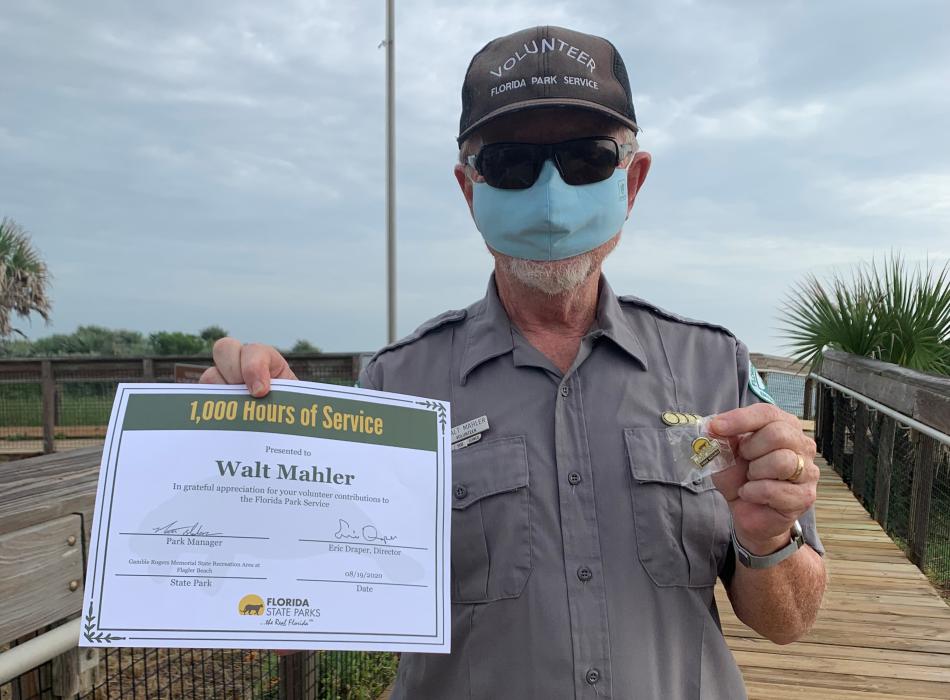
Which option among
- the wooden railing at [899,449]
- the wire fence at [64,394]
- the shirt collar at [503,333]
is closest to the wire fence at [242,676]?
the shirt collar at [503,333]

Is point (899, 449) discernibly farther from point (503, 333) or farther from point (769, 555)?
point (503, 333)

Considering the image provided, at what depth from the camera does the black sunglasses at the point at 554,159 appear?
1.60m

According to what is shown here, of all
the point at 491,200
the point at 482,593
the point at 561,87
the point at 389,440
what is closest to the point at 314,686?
the point at 482,593

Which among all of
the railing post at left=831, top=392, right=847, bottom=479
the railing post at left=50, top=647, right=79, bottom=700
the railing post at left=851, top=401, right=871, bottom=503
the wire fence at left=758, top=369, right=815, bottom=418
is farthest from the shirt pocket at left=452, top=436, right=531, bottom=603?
the wire fence at left=758, top=369, right=815, bottom=418

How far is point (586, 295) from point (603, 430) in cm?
36

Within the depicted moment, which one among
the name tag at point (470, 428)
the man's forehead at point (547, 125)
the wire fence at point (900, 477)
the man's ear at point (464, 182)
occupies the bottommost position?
the wire fence at point (900, 477)

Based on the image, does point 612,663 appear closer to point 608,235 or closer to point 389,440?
point 389,440

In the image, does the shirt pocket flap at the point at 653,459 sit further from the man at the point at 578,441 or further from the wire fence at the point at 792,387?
the wire fence at the point at 792,387

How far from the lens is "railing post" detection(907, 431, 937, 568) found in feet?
15.8

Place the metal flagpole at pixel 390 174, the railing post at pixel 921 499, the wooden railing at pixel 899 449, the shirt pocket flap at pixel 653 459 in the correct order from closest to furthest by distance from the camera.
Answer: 1. the shirt pocket flap at pixel 653 459
2. the wooden railing at pixel 899 449
3. the railing post at pixel 921 499
4. the metal flagpole at pixel 390 174

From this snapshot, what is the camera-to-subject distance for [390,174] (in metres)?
9.02

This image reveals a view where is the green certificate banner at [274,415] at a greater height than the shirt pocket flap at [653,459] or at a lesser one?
greater

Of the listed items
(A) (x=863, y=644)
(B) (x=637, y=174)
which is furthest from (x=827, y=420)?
(B) (x=637, y=174)
